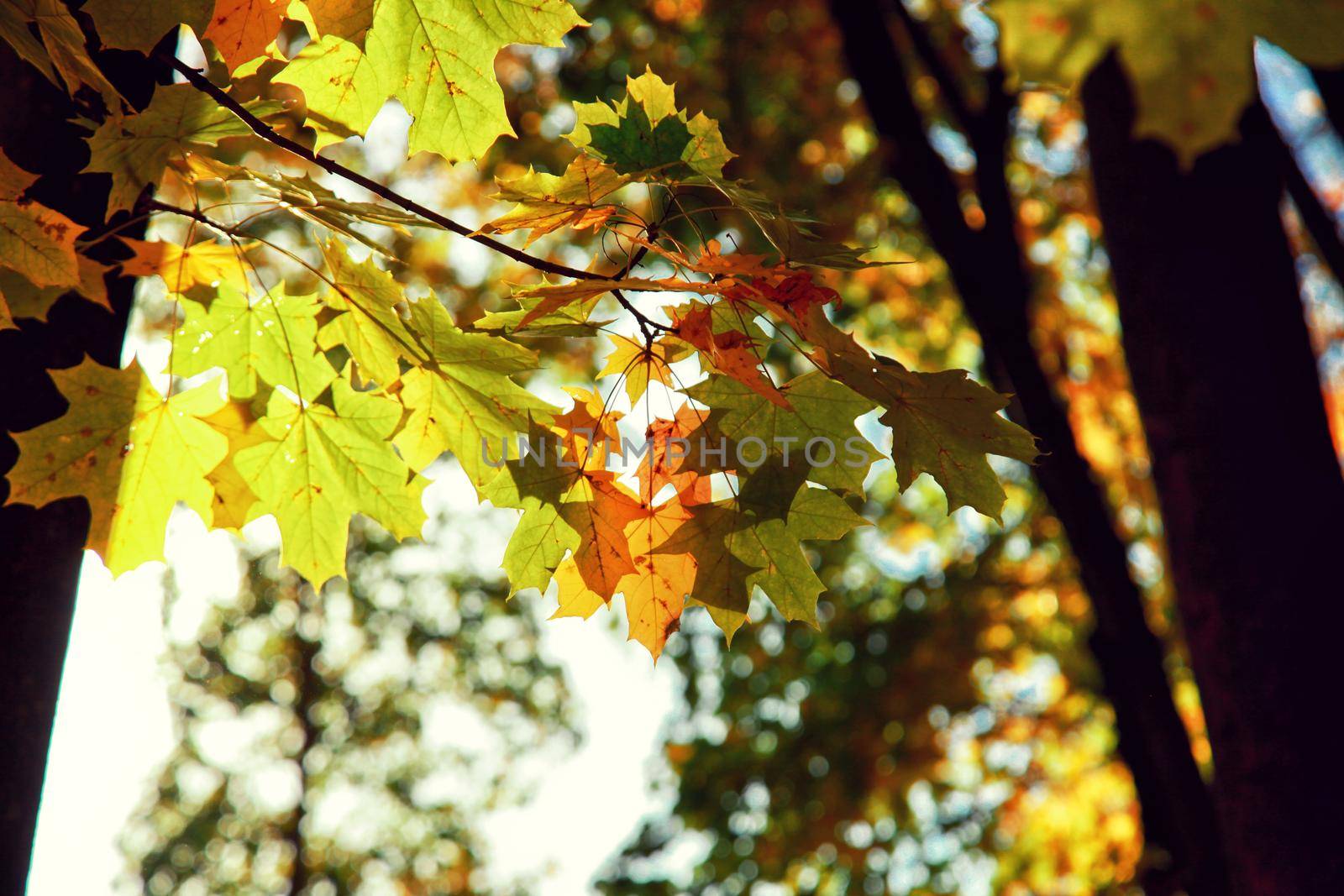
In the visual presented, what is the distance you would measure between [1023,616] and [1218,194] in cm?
482

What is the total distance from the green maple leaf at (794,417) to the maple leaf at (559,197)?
30 cm

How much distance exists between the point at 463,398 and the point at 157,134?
0.56 meters

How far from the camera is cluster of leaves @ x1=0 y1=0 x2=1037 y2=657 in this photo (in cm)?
132

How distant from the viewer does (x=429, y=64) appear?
140 cm

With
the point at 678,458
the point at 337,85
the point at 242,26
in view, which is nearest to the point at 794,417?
the point at 678,458

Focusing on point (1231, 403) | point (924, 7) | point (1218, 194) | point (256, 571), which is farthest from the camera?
point (256, 571)

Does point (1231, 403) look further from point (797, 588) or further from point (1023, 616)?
point (1023, 616)

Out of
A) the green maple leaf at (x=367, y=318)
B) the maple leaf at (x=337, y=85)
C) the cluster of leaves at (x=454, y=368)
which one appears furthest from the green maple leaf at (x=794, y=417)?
the maple leaf at (x=337, y=85)

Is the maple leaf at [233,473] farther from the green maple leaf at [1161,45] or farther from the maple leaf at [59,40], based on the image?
the green maple leaf at [1161,45]

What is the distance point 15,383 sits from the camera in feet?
5.20

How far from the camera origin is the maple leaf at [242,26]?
51.4 inches

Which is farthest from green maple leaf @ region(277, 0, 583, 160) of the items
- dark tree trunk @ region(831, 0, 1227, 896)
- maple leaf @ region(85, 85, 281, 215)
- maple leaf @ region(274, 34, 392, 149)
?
dark tree trunk @ region(831, 0, 1227, 896)

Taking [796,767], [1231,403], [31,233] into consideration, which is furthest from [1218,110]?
[796,767]

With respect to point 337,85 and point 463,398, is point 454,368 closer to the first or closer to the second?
point 463,398
